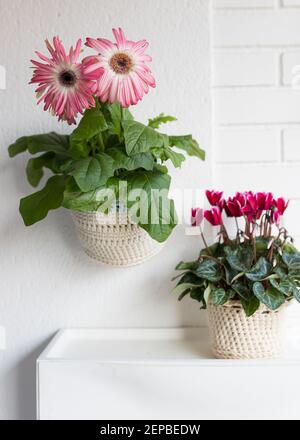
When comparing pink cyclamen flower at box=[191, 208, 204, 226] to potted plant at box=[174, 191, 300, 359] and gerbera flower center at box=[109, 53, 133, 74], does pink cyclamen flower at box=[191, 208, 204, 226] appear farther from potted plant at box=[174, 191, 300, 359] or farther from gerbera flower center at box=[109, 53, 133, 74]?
gerbera flower center at box=[109, 53, 133, 74]

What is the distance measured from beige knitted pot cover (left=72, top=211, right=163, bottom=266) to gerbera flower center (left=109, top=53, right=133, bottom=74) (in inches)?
11.5

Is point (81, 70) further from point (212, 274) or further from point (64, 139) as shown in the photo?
point (212, 274)

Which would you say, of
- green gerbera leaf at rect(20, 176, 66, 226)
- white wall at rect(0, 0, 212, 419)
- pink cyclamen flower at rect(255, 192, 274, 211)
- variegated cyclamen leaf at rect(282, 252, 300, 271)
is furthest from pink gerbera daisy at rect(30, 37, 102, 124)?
variegated cyclamen leaf at rect(282, 252, 300, 271)

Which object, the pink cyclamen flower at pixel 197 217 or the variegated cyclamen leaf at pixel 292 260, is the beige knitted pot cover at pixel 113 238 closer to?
the pink cyclamen flower at pixel 197 217

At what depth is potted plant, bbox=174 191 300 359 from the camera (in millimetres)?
1040

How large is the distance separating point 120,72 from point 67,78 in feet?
0.35

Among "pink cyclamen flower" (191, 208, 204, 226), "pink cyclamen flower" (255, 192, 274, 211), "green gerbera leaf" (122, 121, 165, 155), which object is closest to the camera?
"green gerbera leaf" (122, 121, 165, 155)

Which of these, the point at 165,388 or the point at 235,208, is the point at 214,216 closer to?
the point at 235,208

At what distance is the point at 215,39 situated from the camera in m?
1.30

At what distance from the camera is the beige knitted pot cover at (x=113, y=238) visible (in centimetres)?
108

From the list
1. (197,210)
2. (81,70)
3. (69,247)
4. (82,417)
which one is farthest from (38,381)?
(81,70)

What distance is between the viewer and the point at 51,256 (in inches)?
51.2

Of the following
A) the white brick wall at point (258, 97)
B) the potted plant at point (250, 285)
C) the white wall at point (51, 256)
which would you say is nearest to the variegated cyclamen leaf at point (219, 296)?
the potted plant at point (250, 285)

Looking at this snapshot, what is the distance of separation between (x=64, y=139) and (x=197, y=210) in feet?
1.17
